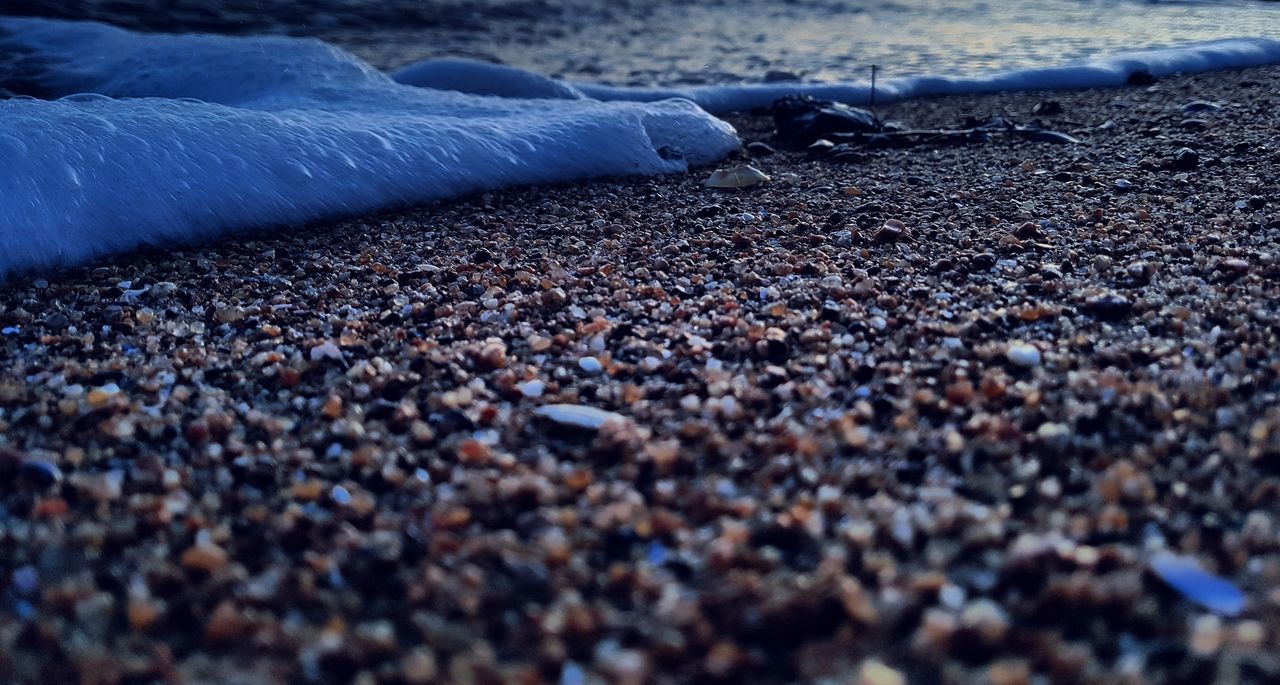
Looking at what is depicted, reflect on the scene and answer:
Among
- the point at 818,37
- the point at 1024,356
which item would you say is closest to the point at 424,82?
the point at 818,37

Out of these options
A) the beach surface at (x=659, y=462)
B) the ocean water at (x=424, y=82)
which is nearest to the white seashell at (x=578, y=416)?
the beach surface at (x=659, y=462)

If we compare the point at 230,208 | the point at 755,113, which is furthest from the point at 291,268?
the point at 755,113

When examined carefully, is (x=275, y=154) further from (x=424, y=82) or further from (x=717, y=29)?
(x=717, y=29)

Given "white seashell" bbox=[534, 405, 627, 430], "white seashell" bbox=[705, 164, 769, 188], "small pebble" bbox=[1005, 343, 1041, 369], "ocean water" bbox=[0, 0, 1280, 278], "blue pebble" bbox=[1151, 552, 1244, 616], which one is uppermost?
"ocean water" bbox=[0, 0, 1280, 278]

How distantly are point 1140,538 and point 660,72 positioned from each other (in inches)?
306

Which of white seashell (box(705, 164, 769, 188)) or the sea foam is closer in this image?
the sea foam

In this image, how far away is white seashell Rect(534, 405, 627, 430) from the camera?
5.58ft

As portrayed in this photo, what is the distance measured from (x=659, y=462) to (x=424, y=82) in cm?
631

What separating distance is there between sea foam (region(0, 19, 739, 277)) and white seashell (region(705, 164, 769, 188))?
0.46 m

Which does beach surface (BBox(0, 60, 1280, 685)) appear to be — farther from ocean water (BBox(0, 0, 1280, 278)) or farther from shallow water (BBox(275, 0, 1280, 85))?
shallow water (BBox(275, 0, 1280, 85))

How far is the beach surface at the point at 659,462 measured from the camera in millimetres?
1155

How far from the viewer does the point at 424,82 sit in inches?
280

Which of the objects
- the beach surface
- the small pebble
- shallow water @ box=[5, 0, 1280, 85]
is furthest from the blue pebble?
shallow water @ box=[5, 0, 1280, 85]

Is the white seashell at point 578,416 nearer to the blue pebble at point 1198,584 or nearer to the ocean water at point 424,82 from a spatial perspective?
the blue pebble at point 1198,584
